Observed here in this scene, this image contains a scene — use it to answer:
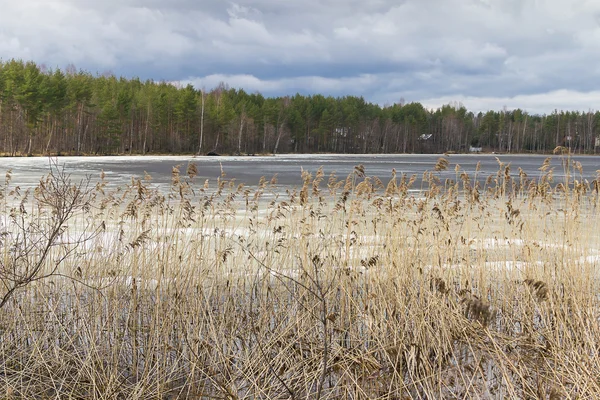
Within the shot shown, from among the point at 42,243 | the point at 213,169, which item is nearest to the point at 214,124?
the point at 213,169

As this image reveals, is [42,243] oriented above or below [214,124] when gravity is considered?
below

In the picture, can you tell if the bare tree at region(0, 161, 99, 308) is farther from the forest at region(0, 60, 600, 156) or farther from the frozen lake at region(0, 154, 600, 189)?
the forest at region(0, 60, 600, 156)

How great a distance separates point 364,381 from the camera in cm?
422

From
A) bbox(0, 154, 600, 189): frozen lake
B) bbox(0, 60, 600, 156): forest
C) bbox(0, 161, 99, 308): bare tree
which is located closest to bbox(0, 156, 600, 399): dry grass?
bbox(0, 161, 99, 308): bare tree

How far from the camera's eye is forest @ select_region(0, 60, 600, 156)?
200 feet

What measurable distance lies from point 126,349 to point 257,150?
84467 millimetres

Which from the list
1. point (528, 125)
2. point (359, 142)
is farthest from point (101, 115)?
point (528, 125)

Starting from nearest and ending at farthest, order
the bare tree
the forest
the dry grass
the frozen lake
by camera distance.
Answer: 1. the bare tree
2. the dry grass
3. the frozen lake
4. the forest

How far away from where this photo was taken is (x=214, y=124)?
260 feet

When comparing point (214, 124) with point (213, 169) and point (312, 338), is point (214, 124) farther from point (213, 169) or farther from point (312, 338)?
point (312, 338)

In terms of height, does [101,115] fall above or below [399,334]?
above

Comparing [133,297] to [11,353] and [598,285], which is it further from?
[598,285]

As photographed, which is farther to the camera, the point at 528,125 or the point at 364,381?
the point at 528,125

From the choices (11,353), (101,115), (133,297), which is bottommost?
(11,353)
